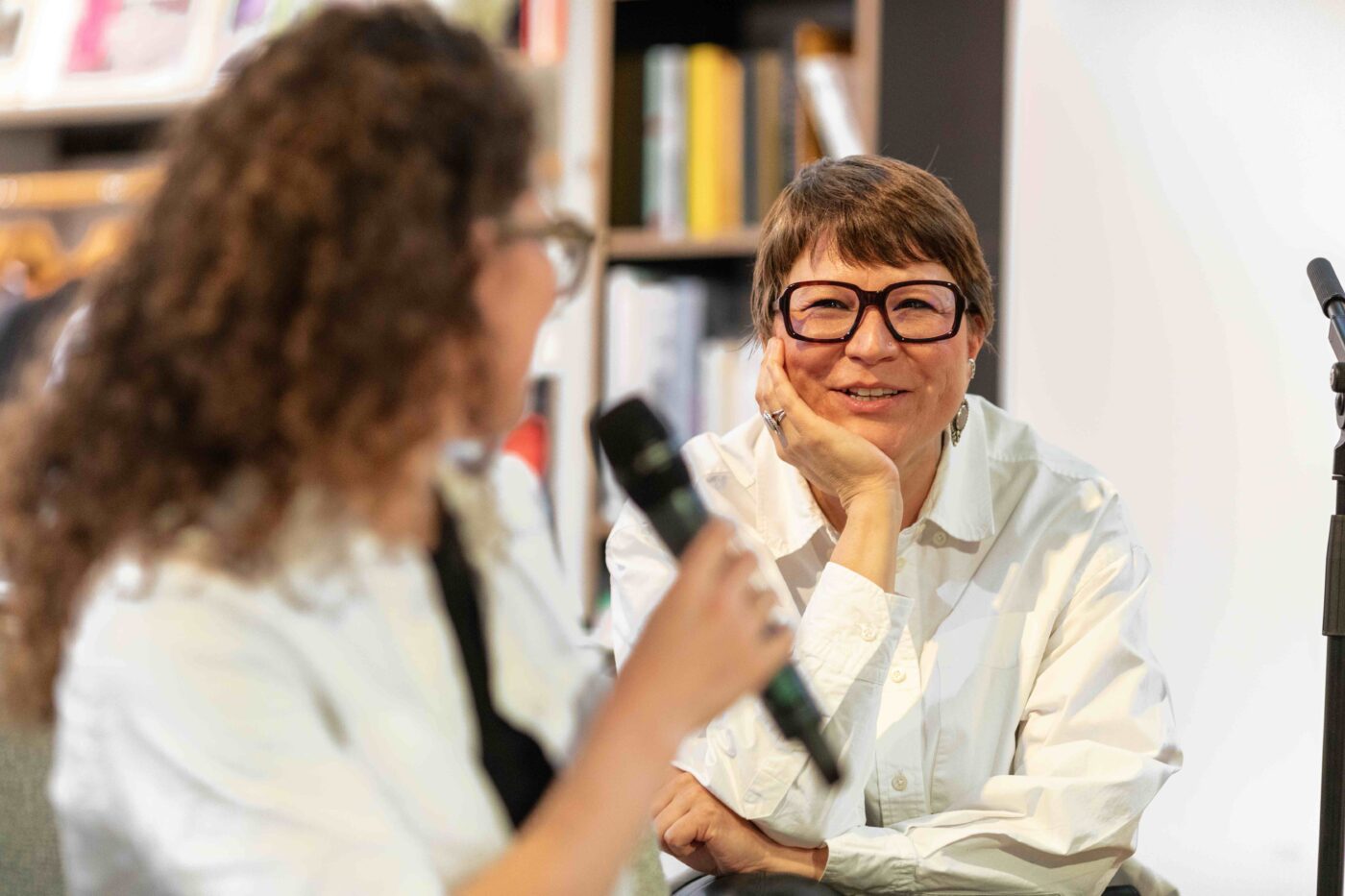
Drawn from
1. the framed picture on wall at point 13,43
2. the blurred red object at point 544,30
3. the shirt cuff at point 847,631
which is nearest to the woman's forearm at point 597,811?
the shirt cuff at point 847,631

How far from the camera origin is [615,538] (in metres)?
1.58

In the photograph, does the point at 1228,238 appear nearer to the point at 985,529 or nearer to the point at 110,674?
the point at 985,529

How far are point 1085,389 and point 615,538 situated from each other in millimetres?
1003

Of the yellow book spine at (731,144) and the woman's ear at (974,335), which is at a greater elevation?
the yellow book spine at (731,144)

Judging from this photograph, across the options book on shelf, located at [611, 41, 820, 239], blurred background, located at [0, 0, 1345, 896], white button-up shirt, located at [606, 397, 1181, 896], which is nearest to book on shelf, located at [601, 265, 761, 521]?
blurred background, located at [0, 0, 1345, 896]

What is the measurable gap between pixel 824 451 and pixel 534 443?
50.6 inches

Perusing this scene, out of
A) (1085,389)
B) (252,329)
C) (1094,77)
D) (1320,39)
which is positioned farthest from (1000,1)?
(252,329)

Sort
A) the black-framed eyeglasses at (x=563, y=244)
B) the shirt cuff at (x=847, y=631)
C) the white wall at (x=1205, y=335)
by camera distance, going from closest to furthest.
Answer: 1. the black-framed eyeglasses at (x=563, y=244)
2. the shirt cuff at (x=847, y=631)
3. the white wall at (x=1205, y=335)

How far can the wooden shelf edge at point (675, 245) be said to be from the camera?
2447 millimetres

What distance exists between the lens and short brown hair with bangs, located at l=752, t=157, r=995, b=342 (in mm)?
1469

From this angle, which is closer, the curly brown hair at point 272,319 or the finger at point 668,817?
the curly brown hair at point 272,319

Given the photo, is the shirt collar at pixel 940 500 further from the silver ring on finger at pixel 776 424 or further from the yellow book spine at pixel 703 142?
the yellow book spine at pixel 703 142

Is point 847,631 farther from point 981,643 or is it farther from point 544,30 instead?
point 544,30

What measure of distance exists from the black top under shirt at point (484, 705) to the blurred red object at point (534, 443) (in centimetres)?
178
